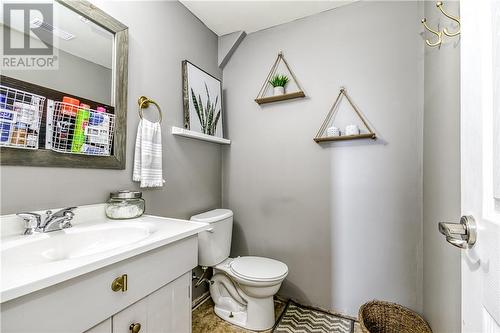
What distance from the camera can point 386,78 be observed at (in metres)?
1.61

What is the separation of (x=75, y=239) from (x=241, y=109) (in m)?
1.59

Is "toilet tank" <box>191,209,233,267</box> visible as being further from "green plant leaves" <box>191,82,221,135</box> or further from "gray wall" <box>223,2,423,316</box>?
"green plant leaves" <box>191,82,221,135</box>

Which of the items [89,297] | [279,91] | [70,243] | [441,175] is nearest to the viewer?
[89,297]

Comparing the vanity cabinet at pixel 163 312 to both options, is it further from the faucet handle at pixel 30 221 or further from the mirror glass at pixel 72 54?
the mirror glass at pixel 72 54

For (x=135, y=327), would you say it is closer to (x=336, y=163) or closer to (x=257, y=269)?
(x=257, y=269)

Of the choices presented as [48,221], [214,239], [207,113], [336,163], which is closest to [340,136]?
[336,163]

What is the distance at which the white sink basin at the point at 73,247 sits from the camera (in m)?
0.56

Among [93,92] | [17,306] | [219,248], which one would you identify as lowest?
[219,248]

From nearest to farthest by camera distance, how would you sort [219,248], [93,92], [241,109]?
1. [93,92]
2. [219,248]
3. [241,109]

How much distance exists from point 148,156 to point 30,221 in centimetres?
61

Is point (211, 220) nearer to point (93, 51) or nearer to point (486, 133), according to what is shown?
point (93, 51)

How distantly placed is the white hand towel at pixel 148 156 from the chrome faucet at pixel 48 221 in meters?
0.40

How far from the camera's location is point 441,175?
111cm

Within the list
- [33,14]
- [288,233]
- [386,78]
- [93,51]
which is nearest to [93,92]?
[93,51]
